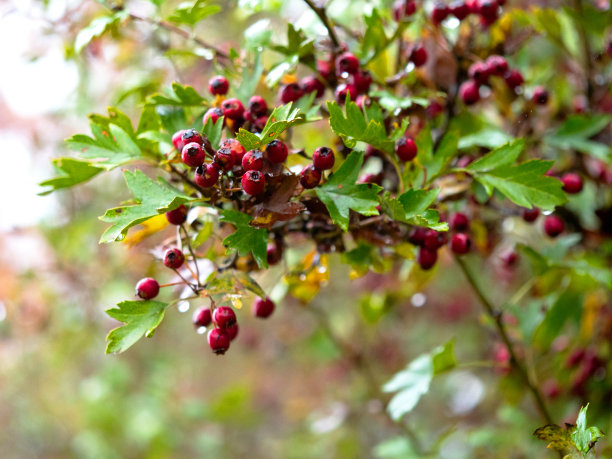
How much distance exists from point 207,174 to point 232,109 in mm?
154

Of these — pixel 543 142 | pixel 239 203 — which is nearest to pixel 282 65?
pixel 239 203

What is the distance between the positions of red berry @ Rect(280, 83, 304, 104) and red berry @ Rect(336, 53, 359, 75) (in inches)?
2.9

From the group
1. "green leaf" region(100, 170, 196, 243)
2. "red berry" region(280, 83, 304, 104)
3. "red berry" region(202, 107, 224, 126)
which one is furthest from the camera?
"red berry" region(280, 83, 304, 104)

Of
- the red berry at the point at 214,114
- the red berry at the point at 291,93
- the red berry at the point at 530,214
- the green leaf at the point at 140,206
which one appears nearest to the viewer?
the green leaf at the point at 140,206

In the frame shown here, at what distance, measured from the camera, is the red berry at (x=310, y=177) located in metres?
0.76

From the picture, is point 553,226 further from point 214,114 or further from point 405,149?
point 214,114

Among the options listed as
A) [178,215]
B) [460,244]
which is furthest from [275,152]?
[460,244]

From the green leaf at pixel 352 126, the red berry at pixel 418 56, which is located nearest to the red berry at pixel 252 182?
the green leaf at pixel 352 126

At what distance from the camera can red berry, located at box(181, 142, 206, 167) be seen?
2.31ft

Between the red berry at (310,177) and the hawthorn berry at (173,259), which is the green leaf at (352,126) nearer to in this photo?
the red berry at (310,177)

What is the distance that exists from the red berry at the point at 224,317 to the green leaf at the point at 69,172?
1.02 ft

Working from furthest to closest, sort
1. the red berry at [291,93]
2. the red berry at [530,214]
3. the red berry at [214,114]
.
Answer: the red berry at [530,214]
the red berry at [291,93]
the red berry at [214,114]

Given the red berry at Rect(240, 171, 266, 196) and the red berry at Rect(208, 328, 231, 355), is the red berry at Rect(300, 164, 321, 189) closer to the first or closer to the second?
the red berry at Rect(240, 171, 266, 196)

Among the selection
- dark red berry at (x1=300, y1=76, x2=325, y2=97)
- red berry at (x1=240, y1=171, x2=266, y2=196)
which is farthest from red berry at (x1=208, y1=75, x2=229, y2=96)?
red berry at (x1=240, y1=171, x2=266, y2=196)
